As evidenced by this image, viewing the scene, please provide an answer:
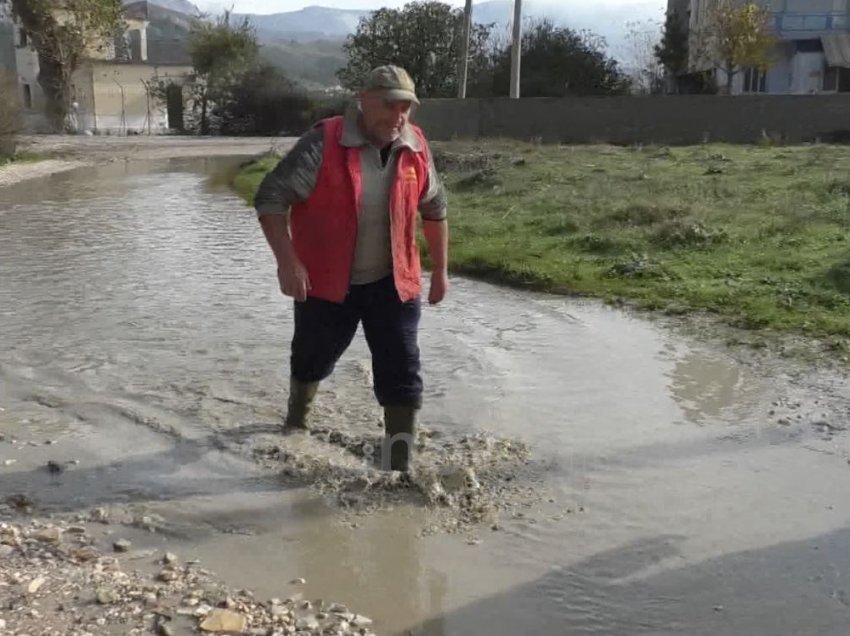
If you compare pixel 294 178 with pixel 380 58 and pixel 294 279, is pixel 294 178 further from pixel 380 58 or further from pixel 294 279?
pixel 380 58

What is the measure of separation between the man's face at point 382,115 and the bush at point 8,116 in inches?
1060

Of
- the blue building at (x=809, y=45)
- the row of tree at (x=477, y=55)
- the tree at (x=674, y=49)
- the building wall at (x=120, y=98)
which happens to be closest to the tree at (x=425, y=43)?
the row of tree at (x=477, y=55)

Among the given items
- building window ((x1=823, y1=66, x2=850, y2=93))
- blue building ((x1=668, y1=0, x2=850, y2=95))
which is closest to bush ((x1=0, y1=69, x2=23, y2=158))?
blue building ((x1=668, y1=0, x2=850, y2=95))

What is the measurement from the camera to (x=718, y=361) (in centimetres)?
752

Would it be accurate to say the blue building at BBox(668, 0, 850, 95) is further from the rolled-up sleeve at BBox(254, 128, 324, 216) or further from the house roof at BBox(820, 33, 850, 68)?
the rolled-up sleeve at BBox(254, 128, 324, 216)

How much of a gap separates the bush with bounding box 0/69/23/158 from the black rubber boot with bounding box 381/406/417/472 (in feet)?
88.0

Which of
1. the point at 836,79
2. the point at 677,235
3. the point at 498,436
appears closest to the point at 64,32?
the point at 836,79

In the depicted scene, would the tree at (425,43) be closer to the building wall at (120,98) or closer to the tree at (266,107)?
the tree at (266,107)

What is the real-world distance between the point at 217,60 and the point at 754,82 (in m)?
25.0

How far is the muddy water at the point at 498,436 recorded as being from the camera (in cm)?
414

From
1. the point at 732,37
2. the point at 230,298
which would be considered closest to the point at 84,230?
the point at 230,298

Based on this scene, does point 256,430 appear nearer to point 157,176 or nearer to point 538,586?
point 538,586

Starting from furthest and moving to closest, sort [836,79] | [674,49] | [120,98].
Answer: [120,98] < [674,49] < [836,79]

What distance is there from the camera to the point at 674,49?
48.0 metres
